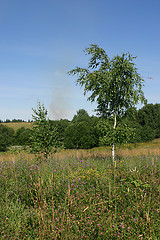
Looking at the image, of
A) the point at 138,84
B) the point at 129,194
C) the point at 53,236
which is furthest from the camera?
the point at 138,84

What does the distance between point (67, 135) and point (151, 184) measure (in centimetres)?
2794

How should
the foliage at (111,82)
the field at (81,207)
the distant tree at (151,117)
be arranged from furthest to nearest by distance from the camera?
the distant tree at (151,117) < the foliage at (111,82) < the field at (81,207)

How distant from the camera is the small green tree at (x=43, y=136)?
9.92 m

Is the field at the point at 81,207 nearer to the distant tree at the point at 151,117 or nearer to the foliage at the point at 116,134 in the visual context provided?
the foliage at the point at 116,134

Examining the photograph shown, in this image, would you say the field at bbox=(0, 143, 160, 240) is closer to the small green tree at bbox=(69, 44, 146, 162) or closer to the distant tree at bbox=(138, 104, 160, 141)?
the small green tree at bbox=(69, 44, 146, 162)

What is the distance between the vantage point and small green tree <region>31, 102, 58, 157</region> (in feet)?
32.6

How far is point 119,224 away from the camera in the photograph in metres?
3.98

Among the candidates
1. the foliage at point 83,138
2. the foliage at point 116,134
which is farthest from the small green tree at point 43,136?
the foliage at point 83,138

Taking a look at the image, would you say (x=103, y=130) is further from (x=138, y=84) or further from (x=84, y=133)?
(x=84, y=133)

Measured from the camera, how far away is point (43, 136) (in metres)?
9.96

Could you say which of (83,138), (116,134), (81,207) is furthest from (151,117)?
(81,207)

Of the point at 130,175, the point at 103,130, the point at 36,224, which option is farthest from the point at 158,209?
the point at 103,130

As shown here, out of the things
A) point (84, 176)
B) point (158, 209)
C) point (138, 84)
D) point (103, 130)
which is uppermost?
point (138, 84)

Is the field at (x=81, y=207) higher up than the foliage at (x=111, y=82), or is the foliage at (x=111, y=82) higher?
the foliage at (x=111, y=82)
